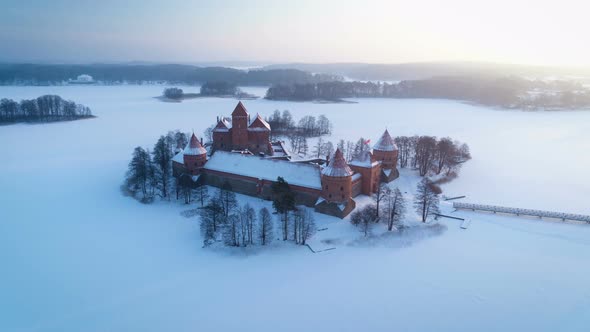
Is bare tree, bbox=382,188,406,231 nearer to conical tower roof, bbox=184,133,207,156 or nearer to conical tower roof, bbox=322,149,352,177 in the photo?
conical tower roof, bbox=322,149,352,177

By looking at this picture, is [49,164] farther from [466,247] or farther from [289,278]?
[466,247]

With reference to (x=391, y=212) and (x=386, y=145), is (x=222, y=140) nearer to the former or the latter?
(x=386, y=145)

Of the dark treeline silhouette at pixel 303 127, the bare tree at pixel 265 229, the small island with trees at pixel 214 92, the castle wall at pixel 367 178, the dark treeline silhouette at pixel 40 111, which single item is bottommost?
the bare tree at pixel 265 229

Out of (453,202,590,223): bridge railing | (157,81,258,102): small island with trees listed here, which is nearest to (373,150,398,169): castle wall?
(453,202,590,223): bridge railing

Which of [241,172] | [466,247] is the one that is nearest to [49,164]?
[241,172]

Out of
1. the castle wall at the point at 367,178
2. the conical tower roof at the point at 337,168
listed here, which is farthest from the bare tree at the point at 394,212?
the castle wall at the point at 367,178

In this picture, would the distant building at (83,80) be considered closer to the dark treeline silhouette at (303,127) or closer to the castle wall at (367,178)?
the dark treeline silhouette at (303,127)
